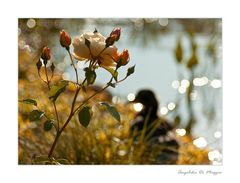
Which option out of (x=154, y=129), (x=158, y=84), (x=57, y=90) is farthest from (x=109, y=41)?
(x=158, y=84)

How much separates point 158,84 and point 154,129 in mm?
1041

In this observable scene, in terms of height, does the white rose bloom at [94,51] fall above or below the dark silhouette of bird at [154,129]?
above

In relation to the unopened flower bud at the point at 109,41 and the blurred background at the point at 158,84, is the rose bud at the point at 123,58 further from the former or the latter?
the blurred background at the point at 158,84

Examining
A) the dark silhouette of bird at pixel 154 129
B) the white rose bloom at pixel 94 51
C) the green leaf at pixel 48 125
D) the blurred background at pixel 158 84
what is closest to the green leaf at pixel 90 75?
the white rose bloom at pixel 94 51

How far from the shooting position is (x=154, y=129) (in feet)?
11.1

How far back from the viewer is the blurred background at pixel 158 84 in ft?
10.8

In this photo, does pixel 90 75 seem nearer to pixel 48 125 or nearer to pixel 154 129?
pixel 48 125

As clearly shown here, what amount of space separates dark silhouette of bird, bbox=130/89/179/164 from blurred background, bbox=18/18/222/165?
0.05 m

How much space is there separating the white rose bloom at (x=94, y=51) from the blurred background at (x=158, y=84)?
1.19m

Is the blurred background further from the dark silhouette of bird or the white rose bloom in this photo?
the white rose bloom
